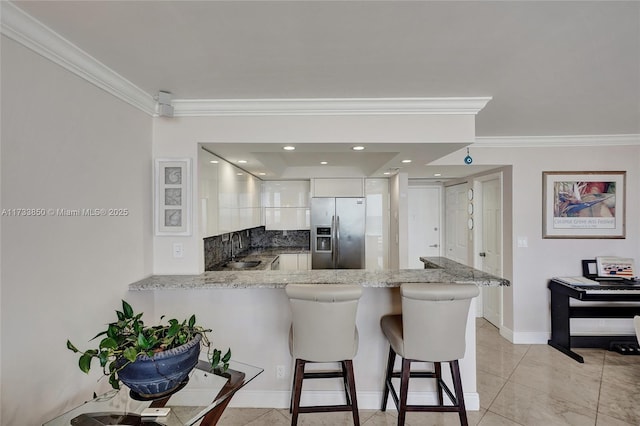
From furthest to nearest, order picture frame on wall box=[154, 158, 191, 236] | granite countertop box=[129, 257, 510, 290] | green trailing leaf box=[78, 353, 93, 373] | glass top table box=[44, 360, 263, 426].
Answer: picture frame on wall box=[154, 158, 191, 236], granite countertop box=[129, 257, 510, 290], glass top table box=[44, 360, 263, 426], green trailing leaf box=[78, 353, 93, 373]

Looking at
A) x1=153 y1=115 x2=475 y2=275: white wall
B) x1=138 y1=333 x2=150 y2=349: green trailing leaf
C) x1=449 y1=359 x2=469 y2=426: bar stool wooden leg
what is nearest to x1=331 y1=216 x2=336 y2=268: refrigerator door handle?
x1=153 y1=115 x2=475 y2=275: white wall

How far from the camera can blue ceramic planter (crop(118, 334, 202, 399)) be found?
1.14 meters

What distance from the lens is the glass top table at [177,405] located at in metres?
1.19

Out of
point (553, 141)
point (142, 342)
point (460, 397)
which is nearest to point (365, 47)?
point (142, 342)

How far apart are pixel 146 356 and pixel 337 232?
11.7 ft

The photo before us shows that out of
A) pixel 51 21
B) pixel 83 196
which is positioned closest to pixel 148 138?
pixel 83 196

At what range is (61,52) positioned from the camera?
57.1 inches

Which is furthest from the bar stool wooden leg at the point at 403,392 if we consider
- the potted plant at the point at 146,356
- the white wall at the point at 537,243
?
the white wall at the point at 537,243

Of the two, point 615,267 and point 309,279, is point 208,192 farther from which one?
point 615,267

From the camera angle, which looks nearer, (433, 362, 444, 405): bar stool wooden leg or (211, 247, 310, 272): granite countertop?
(433, 362, 444, 405): bar stool wooden leg

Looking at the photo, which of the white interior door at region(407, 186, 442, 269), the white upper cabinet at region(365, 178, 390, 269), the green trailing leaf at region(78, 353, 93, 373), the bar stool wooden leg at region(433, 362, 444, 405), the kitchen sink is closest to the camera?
the green trailing leaf at region(78, 353, 93, 373)

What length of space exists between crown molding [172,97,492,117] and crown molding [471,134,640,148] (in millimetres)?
1466

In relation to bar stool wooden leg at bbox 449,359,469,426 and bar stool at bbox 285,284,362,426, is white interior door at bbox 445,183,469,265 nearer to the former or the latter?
bar stool wooden leg at bbox 449,359,469,426

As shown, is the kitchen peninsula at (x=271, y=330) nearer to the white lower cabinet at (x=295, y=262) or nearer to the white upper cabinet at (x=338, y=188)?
the white lower cabinet at (x=295, y=262)
